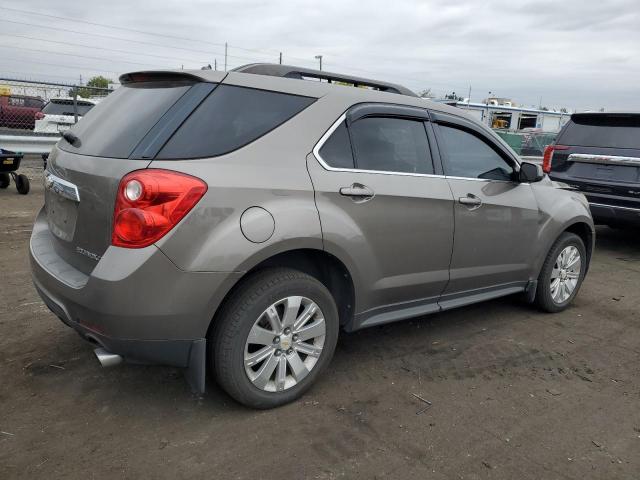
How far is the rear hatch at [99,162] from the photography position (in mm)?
2582

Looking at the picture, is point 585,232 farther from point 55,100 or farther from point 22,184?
point 55,100

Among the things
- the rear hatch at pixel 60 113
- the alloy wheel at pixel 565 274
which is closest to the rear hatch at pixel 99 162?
the alloy wheel at pixel 565 274

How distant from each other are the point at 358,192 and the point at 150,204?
1164 mm

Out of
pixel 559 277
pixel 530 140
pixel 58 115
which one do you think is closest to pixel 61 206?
pixel 559 277

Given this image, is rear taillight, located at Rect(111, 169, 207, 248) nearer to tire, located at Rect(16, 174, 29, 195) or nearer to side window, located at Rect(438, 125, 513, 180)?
side window, located at Rect(438, 125, 513, 180)

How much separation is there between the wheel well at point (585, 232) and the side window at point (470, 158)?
3.81ft

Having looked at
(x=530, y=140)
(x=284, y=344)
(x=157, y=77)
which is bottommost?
(x=284, y=344)

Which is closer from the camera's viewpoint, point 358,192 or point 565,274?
point 358,192

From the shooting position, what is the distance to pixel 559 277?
15.5ft

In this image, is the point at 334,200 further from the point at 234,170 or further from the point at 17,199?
the point at 17,199

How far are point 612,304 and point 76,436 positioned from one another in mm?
4629

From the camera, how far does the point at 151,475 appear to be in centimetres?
237

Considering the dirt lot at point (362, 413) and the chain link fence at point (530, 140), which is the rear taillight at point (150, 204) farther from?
the chain link fence at point (530, 140)

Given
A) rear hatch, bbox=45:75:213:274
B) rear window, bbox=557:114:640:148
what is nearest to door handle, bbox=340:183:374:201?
rear hatch, bbox=45:75:213:274
